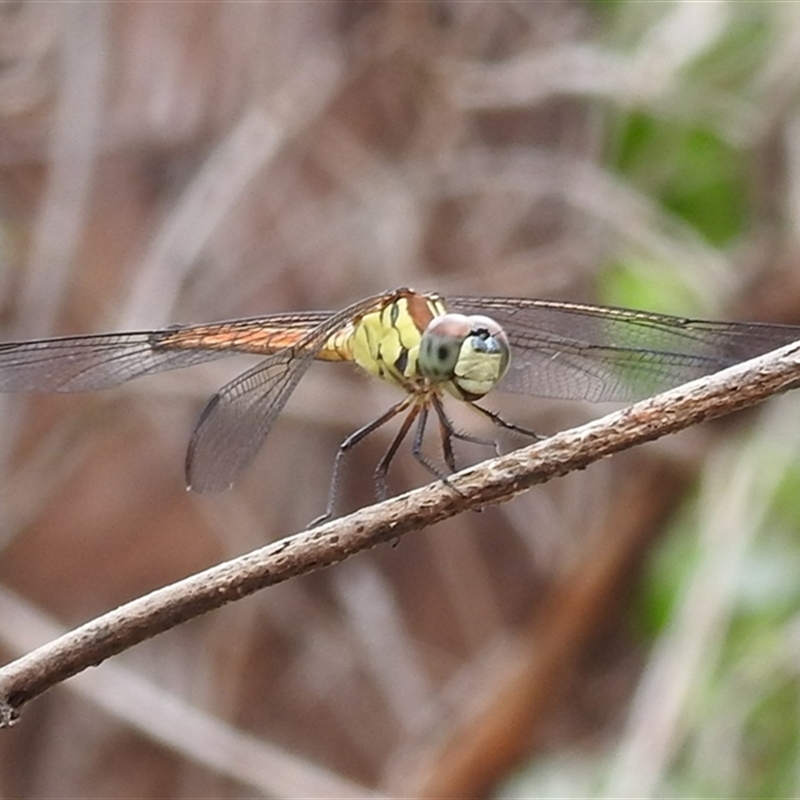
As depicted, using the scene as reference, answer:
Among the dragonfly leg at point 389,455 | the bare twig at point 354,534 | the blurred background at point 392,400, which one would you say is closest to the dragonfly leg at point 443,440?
the dragonfly leg at point 389,455

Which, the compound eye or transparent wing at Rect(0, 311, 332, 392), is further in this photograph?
transparent wing at Rect(0, 311, 332, 392)

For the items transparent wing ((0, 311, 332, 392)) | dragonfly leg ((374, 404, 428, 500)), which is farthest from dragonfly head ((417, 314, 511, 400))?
transparent wing ((0, 311, 332, 392))

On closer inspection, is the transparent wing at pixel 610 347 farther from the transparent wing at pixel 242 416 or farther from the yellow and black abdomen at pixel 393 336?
the transparent wing at pixel 242 416

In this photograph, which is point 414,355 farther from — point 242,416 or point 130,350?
point 130,350

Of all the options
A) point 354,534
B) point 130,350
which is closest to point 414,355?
point 130,350

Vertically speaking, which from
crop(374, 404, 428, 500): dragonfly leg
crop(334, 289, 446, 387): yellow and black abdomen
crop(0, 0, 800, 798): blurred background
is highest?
crop(0, 0, 800, 798): blurred background

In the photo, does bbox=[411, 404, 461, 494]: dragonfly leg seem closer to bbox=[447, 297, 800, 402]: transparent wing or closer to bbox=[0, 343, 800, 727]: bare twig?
bbox=[447, 297, 800, 402]: transparent wing

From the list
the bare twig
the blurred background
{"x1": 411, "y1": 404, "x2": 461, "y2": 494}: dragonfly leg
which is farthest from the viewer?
the blurred background

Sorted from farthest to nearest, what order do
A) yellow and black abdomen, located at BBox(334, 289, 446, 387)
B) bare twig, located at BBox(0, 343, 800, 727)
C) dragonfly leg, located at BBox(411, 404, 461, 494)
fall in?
yellow and black abdomen, located at BBox(334, 289, 446, 387) → dragonfly leg, located at BBox(411, 404, 461, 494) → bare twig, located at BBox(0, 343, 800, 727)
